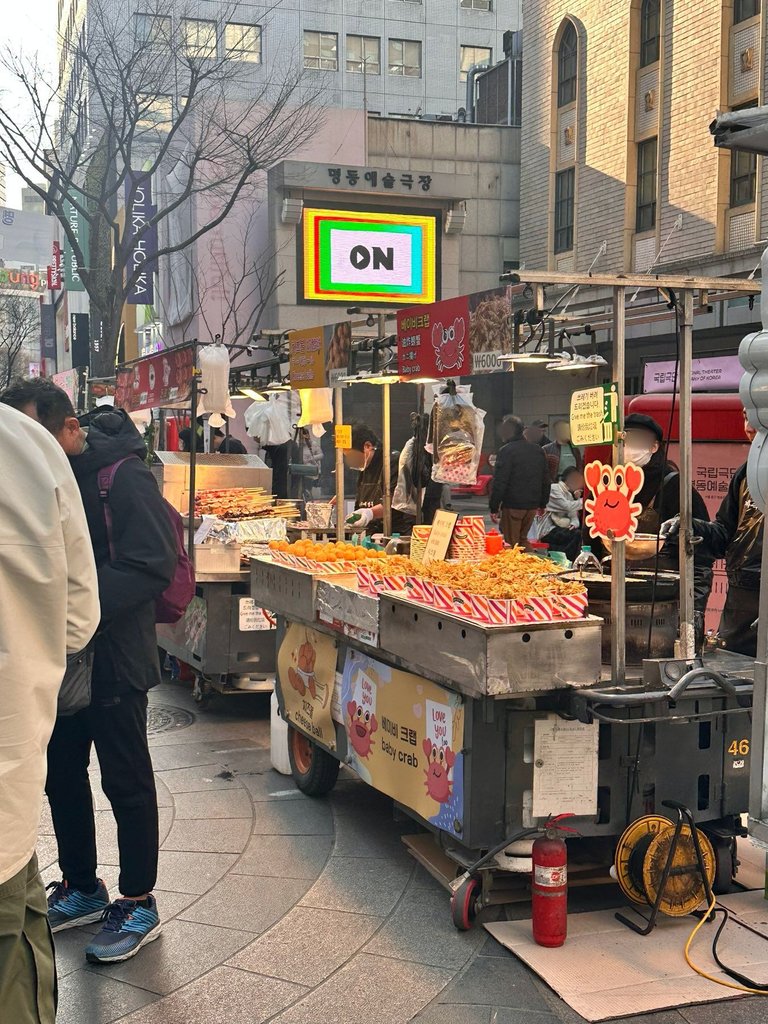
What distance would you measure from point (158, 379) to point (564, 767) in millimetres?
7287

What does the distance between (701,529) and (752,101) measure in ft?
52.5

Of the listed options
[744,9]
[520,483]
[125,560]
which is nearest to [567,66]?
[744,9]

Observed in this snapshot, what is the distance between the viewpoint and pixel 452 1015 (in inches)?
165

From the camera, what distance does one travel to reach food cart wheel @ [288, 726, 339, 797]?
672cm

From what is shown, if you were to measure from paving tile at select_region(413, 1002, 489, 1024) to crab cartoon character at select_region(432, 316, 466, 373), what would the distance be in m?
4.12

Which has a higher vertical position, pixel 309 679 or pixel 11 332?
pixel 11 332

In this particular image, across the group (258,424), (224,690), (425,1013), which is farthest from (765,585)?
(258,424)

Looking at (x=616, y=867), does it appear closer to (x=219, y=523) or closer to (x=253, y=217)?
(x=219, y=523)

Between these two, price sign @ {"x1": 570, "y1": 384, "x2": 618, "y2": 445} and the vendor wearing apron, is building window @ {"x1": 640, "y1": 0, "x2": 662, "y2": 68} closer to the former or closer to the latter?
the vendor wearing apron

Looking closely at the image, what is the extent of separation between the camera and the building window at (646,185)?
2220 centimetres

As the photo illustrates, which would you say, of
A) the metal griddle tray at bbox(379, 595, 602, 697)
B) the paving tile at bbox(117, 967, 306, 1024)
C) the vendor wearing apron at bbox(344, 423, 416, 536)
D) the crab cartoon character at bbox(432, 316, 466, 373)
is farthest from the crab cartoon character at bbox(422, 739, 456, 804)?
the vendor wearing apron at bbox(344, 423, 416, 536)

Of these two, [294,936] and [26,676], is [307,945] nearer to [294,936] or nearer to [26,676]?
[294,936]

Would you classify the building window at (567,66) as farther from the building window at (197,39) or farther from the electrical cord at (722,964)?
the electrical cord at (722,964)

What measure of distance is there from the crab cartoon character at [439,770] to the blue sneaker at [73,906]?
1528 millimetres
